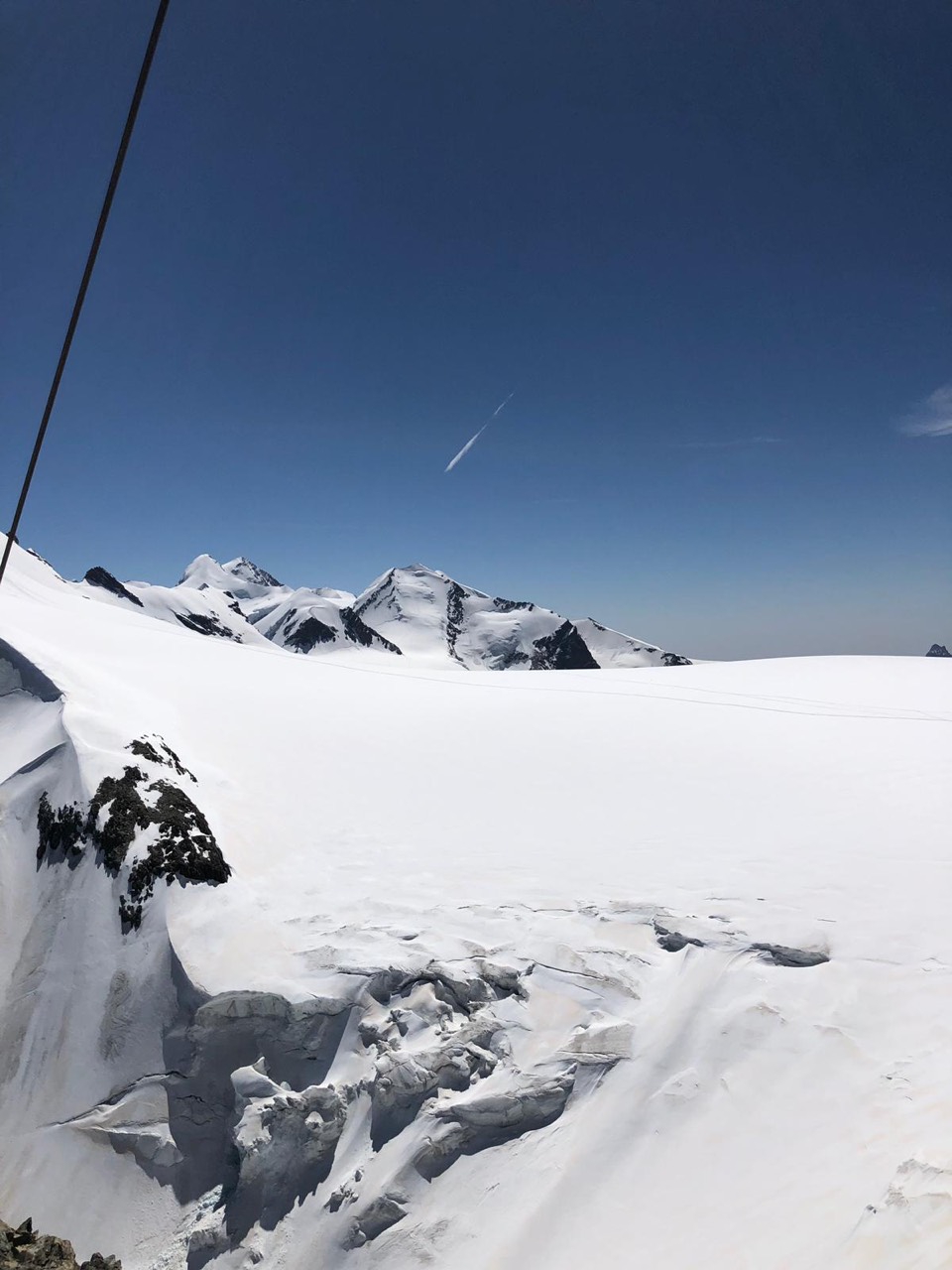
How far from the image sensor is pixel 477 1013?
26.2 ft

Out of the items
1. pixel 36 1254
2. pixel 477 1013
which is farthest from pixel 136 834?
pixel 477 1013

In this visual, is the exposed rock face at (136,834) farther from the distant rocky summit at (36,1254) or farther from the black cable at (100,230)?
the black cable at (100,230)

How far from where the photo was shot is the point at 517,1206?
5836 millimetres

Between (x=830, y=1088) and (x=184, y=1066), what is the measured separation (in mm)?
8523

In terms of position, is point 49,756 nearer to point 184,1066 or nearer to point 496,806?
point 184,1066

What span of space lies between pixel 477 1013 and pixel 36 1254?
5072 mm

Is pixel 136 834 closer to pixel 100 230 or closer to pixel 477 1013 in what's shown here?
pixel 477 1013

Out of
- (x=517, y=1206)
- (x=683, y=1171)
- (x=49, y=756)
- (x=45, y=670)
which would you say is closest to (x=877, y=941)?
(x=683, y=1171)

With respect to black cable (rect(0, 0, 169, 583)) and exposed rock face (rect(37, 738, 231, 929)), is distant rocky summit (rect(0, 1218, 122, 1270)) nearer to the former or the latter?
exposed rock face (rect(37, 738, 231, 929))

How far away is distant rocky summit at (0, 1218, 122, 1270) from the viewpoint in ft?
18.1

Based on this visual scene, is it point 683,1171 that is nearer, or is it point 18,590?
point 683,1171

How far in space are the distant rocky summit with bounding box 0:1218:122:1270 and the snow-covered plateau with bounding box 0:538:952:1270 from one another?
108 cm

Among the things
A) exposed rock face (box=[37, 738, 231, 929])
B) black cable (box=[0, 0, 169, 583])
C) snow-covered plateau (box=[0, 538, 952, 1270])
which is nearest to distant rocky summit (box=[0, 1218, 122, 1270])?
snow-covered plateau (box=[0, 538, 952, 1270])

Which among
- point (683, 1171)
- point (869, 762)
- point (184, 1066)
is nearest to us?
point (683, 1171)
